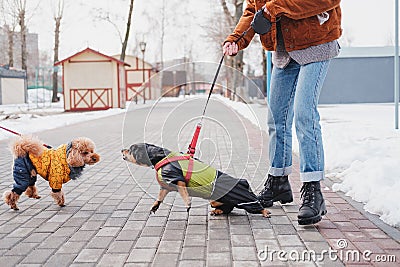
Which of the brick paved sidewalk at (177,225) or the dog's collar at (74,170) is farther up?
the dog's collar at (74,170)

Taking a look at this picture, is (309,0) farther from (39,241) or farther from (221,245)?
(39,241)

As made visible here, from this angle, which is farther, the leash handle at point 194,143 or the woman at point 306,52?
the leash handle at point 194,143

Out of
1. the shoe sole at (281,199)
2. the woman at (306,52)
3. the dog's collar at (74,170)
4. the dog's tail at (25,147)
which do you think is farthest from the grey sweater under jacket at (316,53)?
the dog's tail at (25,147)

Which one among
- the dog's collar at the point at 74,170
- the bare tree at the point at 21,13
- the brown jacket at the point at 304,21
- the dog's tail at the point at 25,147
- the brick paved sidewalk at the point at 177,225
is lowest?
the brick paved sidewalk at the point at 177,225

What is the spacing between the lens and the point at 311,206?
3549 millimetres

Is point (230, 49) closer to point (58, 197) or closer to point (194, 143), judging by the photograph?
point (194, 143)

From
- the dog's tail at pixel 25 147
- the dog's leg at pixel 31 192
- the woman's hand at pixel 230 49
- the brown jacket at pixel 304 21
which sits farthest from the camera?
the dog's leg at pixel 31 192

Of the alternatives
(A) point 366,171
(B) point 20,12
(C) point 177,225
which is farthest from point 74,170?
(B) point 20,12

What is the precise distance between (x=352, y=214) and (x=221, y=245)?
1.22 m

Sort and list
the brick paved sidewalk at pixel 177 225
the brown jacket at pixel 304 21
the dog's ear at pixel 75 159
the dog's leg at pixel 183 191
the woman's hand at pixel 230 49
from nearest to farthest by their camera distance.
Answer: the brick paved sidewalk at pixel 177 225
the brown jacket at pixel 304 21
the dog's leg at pixel 183 191
the woman's hand at pixel 230 49
the dog's ear at pixel 75 159

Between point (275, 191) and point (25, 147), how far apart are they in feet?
6.70

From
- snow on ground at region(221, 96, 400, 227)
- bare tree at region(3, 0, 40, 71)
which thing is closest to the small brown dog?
snow on ground at region(221, 96, 400, 227)

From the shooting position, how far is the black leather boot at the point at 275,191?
4.16 metres

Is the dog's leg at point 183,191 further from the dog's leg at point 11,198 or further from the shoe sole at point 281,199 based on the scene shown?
the dog's leg at point 11,198
